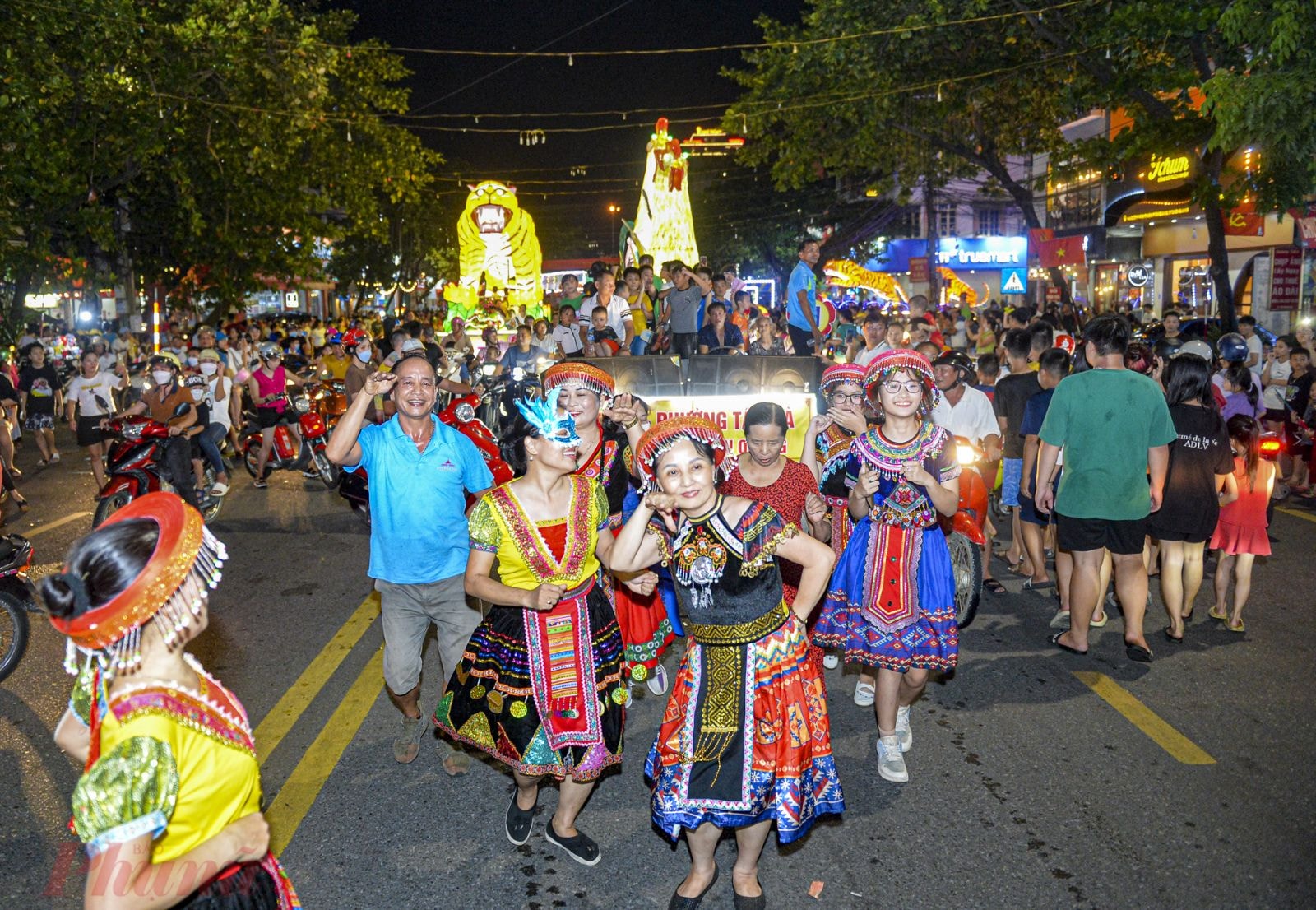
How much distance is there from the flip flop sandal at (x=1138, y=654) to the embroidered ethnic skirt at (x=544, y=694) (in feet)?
13.1

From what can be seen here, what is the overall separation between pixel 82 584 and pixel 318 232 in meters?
27.0

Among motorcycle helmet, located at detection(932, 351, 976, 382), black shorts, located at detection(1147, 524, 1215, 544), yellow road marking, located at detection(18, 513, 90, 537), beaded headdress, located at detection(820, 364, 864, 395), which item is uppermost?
beaded headdress, located at detection(820, 364, 864, 395)

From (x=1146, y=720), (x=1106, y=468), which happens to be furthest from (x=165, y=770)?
(x=1106, y=468)

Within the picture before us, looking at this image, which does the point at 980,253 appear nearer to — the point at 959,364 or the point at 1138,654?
the point at 959,364

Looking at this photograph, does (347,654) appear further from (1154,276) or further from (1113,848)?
(1154,276)

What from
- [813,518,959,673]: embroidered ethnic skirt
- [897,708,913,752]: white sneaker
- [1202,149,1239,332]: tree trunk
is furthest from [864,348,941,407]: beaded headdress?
[1202,149,1239,332]: tree trunk

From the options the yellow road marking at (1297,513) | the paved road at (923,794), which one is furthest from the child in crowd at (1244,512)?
the yellow road marking at (1297,513)

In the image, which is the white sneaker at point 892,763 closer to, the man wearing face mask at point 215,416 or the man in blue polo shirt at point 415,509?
the man in blue polo shirt at point 415,509

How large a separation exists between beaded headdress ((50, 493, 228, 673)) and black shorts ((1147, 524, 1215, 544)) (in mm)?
6401

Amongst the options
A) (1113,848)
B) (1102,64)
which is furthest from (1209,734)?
(1102,64)

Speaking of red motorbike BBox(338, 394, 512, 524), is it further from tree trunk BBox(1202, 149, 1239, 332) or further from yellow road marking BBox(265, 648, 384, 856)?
tree trunk BBox(1202, 149, 1239, 332)

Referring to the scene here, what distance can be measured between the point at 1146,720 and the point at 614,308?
8.62 meters

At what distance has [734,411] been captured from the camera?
8016mm

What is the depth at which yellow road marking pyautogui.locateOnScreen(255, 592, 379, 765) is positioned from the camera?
5844mm
